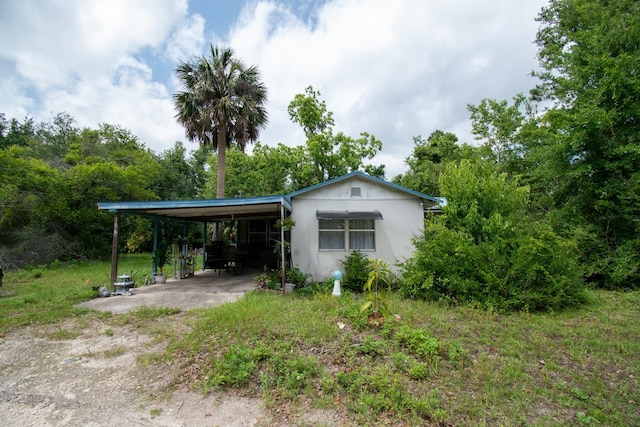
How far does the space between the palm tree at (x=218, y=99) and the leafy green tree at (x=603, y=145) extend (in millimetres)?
11276

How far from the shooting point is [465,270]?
20.5ft

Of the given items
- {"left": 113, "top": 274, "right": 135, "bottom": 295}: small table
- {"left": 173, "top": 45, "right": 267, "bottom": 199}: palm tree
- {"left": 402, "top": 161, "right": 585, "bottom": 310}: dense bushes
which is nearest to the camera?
{"left": 402, "top": 161, "right": 585, "bottom": 310}: dense bushes

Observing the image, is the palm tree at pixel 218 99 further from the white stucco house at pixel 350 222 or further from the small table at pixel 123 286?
the small table at pixel 123 286

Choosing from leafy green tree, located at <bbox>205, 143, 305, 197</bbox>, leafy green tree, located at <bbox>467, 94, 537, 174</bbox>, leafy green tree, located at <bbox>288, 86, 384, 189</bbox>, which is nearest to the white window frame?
leafy green tree, located at <bbox>288, 86, 384, 189</bbox>

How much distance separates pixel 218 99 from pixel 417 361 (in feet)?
40.1

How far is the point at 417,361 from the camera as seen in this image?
347 cm

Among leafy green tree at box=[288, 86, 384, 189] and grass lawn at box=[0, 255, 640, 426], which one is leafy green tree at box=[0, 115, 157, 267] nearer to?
leafy green tree at box=[288, 86, 384, 189]

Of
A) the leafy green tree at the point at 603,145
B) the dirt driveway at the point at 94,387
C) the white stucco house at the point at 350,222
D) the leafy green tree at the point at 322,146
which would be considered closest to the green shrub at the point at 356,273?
the white stucco house at the point at 350,222

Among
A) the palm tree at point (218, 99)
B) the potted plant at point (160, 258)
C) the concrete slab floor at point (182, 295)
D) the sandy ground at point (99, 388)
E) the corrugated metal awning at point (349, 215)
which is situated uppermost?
the palm tree at point (218, 99)

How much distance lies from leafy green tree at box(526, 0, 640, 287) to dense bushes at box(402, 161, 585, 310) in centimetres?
293

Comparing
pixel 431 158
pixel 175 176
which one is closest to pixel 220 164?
pixel 175 176

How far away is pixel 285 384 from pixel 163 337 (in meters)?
2.36

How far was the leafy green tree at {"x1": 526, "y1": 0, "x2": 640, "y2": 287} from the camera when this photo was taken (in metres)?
7.80

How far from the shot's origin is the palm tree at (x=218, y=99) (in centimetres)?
1190
